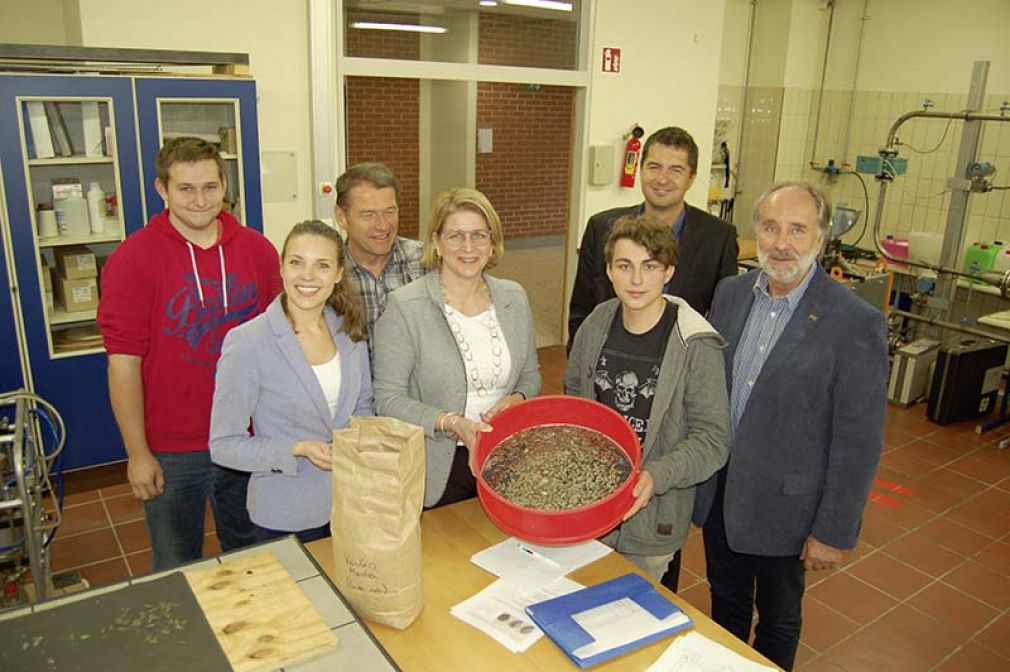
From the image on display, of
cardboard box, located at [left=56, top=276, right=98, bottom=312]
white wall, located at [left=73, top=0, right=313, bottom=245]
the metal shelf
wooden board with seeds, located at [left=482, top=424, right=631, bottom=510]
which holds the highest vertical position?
Answer: white wall, located at [left=73, top=0, right=313, bottom=245]

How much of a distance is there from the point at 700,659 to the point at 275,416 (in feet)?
3.65

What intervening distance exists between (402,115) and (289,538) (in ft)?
23.5

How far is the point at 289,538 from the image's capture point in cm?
173

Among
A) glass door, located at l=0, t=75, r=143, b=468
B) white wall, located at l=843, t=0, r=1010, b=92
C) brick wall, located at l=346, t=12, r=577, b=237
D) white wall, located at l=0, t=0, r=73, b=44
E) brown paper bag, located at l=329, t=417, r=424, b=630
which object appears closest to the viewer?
brown paper bag, located at l=329, t=417, r=424, b=630

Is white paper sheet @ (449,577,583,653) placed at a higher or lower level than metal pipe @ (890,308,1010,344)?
higher

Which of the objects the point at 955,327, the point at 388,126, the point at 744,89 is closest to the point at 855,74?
the point at 744,89

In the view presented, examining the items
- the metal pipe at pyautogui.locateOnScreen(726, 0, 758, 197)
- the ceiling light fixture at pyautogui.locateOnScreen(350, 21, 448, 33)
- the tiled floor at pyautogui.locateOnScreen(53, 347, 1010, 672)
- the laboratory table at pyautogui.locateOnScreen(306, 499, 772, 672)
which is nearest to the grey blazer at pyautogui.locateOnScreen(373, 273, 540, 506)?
the laboratory table at pyautogui.locateOnScreen(306, 499, 772, 672)

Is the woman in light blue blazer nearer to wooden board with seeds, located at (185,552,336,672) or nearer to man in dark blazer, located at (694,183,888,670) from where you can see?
wooden board with seeds, located at (185,552,336,672)

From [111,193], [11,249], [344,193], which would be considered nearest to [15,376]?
[11,249]

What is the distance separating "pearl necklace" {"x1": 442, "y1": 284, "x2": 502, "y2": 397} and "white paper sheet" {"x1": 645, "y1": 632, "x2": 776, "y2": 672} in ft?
2.75

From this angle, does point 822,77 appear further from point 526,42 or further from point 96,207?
point 96,207

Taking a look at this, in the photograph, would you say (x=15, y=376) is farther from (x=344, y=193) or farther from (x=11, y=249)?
(x=344, y=193)

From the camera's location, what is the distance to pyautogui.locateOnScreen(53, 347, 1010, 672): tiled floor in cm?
291

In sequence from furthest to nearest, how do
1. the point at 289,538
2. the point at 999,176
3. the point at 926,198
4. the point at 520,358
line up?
the point at 926,198 → the point at 999,176 → the point at 520,358 → the point at 289,538
